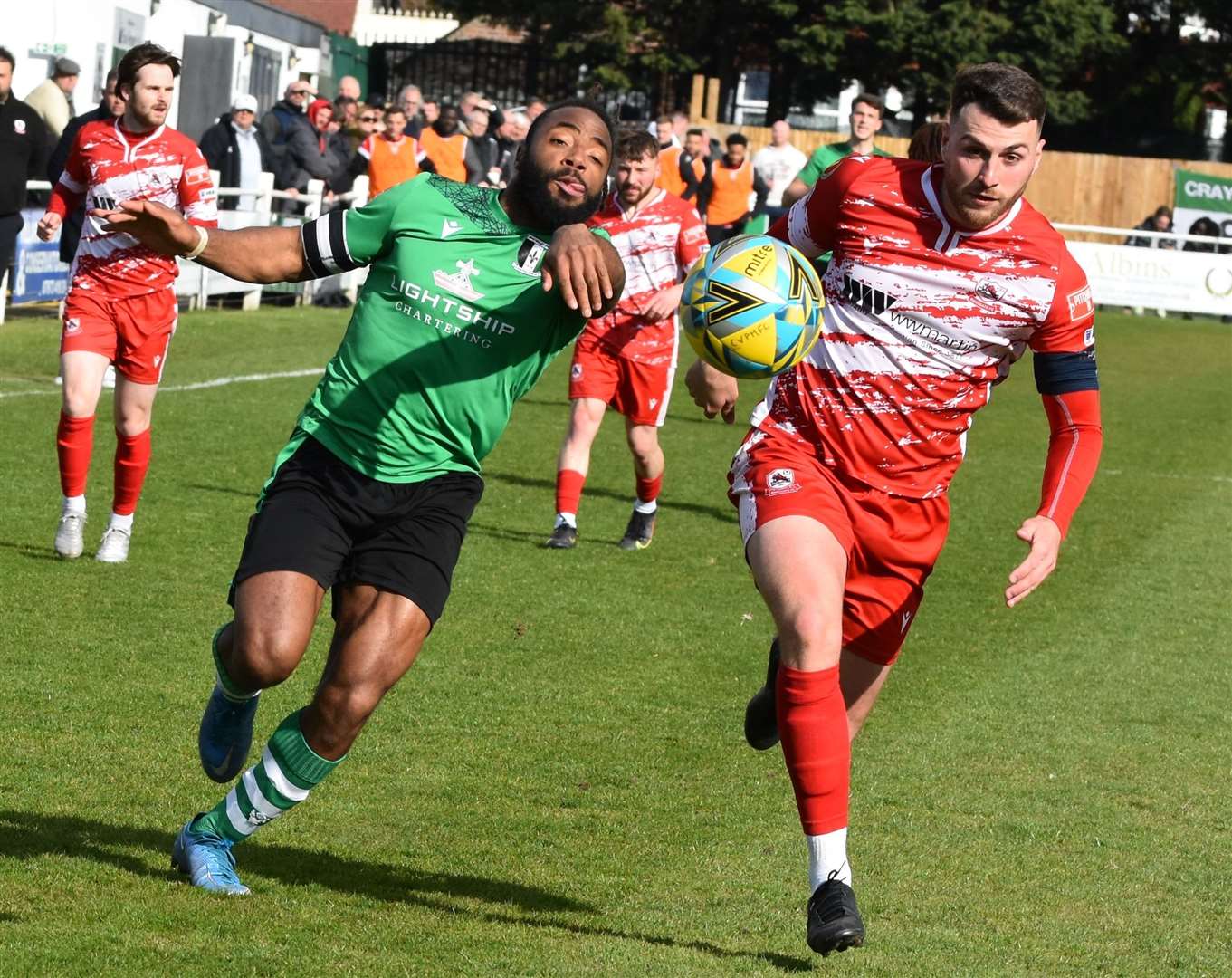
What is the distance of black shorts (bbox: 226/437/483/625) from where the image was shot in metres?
4.89

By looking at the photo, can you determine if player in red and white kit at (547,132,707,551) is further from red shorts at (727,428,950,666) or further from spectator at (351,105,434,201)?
spectator at (351,105,434,201)

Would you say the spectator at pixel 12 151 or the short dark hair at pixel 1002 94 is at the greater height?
the short dark hair at pixel 1002 94

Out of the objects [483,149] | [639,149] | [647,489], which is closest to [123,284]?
[639,149]

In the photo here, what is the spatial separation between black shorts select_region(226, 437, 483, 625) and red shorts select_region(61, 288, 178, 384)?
412cm

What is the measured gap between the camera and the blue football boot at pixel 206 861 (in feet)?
16.1

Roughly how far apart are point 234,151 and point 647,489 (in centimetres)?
1192

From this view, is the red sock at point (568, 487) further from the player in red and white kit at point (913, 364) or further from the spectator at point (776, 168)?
the spectator at point (776, 168)

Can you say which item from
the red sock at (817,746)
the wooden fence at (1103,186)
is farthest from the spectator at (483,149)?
the red sock at (817,746)

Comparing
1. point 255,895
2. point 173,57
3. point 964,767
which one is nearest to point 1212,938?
point 964,767

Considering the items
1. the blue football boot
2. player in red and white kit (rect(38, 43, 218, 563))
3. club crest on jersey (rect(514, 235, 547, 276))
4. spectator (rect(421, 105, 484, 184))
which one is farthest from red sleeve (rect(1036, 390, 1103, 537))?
Result: spectator (rect(421, 105, 484, 184))

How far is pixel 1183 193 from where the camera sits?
38312 millimetres

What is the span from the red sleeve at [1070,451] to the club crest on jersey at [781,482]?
676 mm

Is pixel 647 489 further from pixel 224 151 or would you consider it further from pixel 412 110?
pixel 412 110

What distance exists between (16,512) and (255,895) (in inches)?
222
